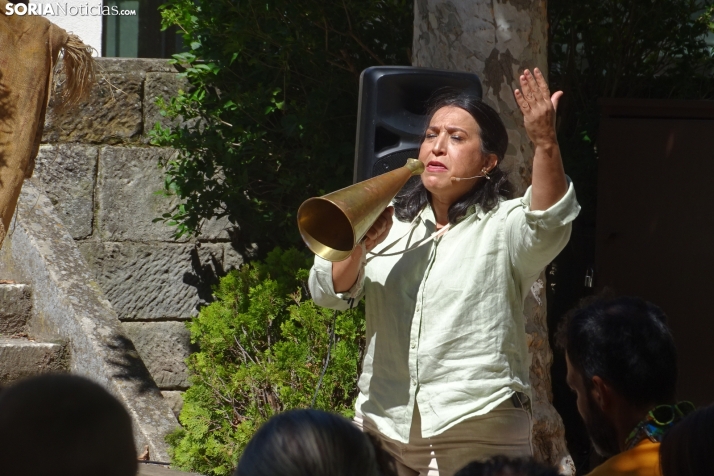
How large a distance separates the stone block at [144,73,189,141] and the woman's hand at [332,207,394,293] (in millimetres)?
3826

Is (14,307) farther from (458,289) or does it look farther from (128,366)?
(458,289)

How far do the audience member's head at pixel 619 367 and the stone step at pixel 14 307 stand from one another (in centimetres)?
389

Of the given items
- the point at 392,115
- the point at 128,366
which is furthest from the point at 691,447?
the point at 128,366

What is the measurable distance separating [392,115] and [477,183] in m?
0.54

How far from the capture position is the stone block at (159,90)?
639 centimetres

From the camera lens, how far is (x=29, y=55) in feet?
12.3

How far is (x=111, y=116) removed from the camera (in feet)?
21.0

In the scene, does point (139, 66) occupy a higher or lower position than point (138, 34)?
lower

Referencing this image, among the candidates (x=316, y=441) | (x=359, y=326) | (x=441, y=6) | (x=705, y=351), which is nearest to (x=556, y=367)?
(x=705, y=351)

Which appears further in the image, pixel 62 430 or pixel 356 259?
pixel 356 259

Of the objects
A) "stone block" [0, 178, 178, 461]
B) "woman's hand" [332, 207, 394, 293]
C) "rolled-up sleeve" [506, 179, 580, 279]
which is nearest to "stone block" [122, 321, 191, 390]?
"stone block" [0, 178, 178, 461]

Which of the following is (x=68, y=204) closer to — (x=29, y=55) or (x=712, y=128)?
(x=29, y=55)

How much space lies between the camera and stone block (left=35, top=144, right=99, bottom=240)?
6.29m

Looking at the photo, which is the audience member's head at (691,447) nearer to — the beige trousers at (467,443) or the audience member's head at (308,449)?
the audience member's head at (308,449)
